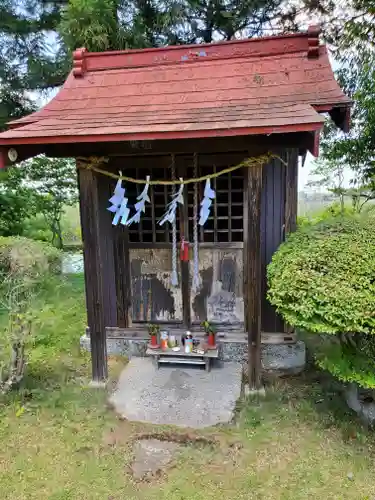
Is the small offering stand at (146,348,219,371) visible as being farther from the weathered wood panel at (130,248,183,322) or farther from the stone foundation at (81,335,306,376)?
the weathered wood panel at (130,248,183,322)

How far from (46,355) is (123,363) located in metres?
1.14

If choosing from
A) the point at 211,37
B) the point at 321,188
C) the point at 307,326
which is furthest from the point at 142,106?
the point at 321,188

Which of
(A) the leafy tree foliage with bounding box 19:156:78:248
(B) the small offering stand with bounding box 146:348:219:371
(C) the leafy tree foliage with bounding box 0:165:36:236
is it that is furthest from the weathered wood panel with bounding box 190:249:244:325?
(A) the leafy tree foliage with bounding box 19:156:78:248

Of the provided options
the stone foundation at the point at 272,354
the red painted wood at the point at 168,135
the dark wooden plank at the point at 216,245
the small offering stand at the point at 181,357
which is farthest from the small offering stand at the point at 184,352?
the red painted wood at the point at 168,135

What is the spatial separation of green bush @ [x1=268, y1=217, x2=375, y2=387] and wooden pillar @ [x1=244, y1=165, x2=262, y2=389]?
29cm

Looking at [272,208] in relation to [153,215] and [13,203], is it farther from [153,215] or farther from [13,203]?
[13,203]

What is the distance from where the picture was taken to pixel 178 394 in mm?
4012

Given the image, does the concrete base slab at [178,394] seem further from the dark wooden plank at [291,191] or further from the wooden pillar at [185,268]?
the dark wooden plank at [291,191]

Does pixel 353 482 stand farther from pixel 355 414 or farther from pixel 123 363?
pixel 123 363

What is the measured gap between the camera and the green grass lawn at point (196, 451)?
2816mm

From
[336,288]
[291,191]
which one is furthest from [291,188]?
[336,288]

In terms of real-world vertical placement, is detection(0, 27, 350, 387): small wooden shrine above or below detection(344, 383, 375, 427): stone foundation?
above

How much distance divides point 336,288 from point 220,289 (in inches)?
78.2

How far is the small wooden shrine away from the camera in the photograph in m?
3.51
